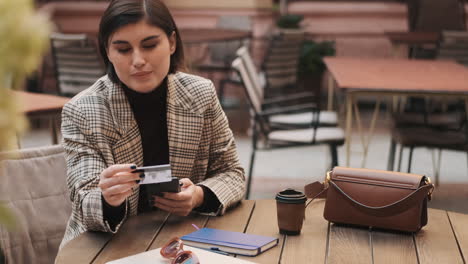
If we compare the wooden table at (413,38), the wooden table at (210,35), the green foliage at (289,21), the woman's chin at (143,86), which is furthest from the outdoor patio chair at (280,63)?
the woman's chin at (143,86)

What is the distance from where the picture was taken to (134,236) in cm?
179

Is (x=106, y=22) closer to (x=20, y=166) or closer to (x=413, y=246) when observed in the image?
(x=20, y=166)

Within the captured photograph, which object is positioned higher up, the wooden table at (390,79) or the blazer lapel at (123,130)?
the blazer lapel at (123,130)

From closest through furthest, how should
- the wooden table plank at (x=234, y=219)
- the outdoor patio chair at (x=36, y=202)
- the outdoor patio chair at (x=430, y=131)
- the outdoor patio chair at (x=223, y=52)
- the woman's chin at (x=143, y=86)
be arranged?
1. the wooden table plank at (x=234, y=219)
2. the woman's chin at (x=143, y=86)
3. the outdoor patio chair at (x=36, y=202)
4. the outdoor patio chair at (x=430, y=131)
5. the outdoor patio chair at (x=223, y=52)

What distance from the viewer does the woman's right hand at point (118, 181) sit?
1659 millimetres

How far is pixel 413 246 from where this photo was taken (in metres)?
1.73

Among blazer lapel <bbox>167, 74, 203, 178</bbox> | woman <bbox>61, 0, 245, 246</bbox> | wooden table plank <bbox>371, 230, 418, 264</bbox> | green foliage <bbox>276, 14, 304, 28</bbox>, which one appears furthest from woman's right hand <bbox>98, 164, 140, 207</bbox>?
green foliage <bbox>276, 14, 304, 28</bbox>

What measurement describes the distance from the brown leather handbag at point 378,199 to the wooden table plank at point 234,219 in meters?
0.23

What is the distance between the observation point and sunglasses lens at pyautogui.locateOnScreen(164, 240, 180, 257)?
5.10ft

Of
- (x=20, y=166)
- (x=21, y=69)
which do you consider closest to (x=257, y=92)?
(x=20, y=166)

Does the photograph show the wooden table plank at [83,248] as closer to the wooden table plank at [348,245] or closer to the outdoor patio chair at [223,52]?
the wooden table plank at [348,245]

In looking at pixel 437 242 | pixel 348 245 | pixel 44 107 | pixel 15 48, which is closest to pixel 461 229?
pixel 437 242

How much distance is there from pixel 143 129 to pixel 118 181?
44cm

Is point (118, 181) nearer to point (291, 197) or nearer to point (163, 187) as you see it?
point (163, 187)
